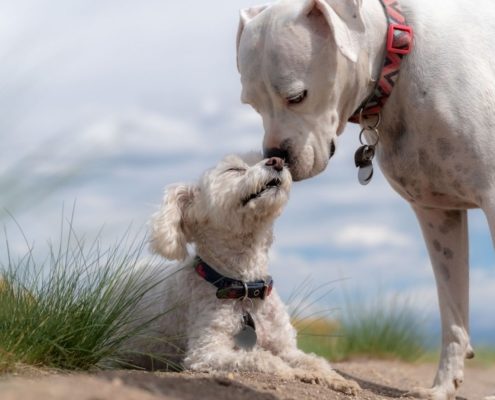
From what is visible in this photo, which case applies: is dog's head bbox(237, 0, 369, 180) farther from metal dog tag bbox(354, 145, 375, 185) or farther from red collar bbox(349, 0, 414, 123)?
metal dog tag bbox(354, 145, 375, 185)

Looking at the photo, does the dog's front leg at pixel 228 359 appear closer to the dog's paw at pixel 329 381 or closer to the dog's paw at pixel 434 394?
the dog's paw at pixel 329 381

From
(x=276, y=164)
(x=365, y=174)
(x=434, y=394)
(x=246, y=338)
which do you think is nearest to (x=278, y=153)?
(x=276, y=164)

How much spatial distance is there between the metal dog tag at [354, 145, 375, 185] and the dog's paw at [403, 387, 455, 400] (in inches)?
54.8

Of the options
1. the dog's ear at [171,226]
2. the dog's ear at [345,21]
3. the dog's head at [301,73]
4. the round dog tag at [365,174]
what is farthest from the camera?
the round dog tag at [365,174]

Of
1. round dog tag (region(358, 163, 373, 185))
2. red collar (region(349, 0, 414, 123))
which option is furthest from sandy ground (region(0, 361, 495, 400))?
red collar (region(349, 0, 414, 123))

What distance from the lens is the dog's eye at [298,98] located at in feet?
16.6

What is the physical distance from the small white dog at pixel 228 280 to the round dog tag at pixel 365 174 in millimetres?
708

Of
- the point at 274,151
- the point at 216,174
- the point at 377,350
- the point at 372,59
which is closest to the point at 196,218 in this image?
the point at 216,174

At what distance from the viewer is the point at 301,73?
16.7ft

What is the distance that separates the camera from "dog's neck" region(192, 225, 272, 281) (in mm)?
5328

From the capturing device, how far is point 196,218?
537 centimetres

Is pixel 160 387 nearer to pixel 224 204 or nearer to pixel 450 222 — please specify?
pixel 224 204

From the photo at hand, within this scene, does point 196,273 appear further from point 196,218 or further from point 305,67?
point 305,67

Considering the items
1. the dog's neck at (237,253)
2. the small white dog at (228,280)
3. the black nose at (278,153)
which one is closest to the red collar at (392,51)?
the black nose at (278,153)
